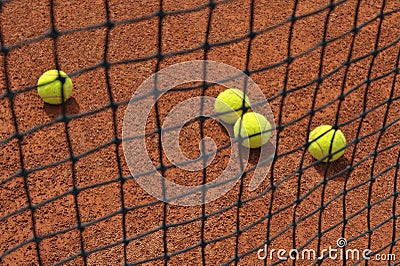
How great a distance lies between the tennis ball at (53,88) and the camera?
2348mm

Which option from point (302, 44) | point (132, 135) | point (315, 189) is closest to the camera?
point (315, 189)

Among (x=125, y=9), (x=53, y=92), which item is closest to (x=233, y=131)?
(x=53, y=92)

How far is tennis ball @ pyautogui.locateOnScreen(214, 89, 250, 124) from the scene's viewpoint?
7.70ft

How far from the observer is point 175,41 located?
8.96 feet

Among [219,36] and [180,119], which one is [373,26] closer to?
[219,36]

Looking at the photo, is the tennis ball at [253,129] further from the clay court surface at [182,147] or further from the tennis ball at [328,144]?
the tennis ball at [328,144]

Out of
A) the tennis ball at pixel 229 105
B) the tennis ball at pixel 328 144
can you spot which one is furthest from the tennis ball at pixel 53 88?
the tennis ball at pixel 328 144

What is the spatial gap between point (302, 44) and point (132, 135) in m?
0.98

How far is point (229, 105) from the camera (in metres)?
2.37

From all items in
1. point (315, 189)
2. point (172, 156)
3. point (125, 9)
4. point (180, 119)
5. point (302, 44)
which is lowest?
point (315, 189)

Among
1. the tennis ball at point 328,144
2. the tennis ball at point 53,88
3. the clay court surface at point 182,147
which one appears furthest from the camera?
the tennis ball at point 53,88

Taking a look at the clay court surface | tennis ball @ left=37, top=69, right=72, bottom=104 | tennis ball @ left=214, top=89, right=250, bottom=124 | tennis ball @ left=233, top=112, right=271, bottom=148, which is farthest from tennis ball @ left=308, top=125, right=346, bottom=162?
tennis ball @ left=37, top=69, right=72, bottom=104

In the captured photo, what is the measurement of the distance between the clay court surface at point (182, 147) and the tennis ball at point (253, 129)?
0.06 metres

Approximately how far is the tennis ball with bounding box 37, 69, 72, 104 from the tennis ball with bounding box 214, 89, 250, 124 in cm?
64
